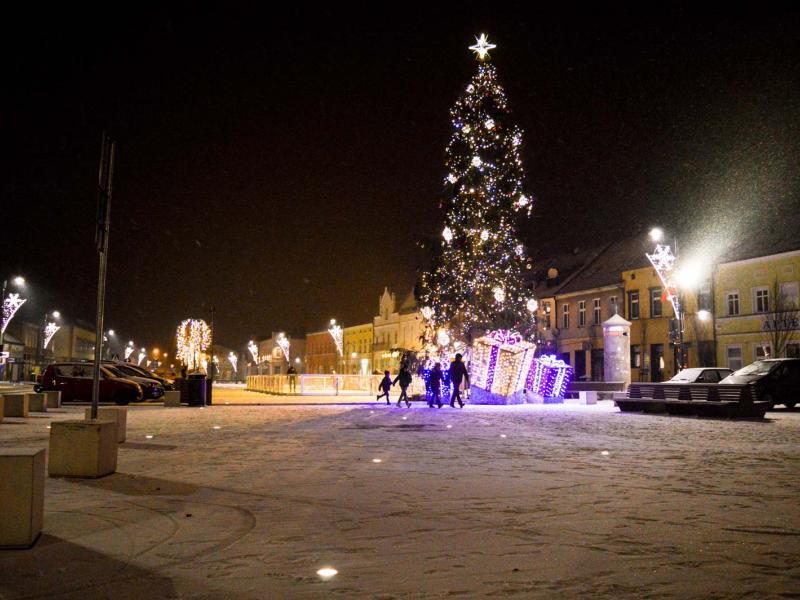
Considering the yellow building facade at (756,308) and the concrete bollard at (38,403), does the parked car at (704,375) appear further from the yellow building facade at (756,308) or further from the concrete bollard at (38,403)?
the concrete bollard at (38,403)

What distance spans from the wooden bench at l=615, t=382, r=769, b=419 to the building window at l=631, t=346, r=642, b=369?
996 inches

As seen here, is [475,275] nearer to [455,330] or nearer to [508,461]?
[455,330]

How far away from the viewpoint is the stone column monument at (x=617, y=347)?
36.6 metres

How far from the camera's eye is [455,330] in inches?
1439

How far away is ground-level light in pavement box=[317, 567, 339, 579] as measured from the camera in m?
5.09

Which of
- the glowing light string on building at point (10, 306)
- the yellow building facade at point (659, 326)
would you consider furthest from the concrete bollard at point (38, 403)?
the glowing light string on building at point (10, 306)

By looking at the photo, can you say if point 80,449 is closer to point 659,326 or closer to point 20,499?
point 20,499

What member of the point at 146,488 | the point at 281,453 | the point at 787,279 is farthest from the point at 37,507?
the point at 787,279

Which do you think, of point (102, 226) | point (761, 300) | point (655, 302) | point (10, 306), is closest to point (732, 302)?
point (761, 300)

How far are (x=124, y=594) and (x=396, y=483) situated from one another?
4870mm

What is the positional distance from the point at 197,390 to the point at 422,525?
1011 inches

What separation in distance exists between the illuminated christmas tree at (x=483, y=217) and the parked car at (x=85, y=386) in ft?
45.6

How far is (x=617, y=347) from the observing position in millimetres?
37438

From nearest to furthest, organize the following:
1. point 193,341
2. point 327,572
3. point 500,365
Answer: point 327,572 < point 500,365 < point 193,341
